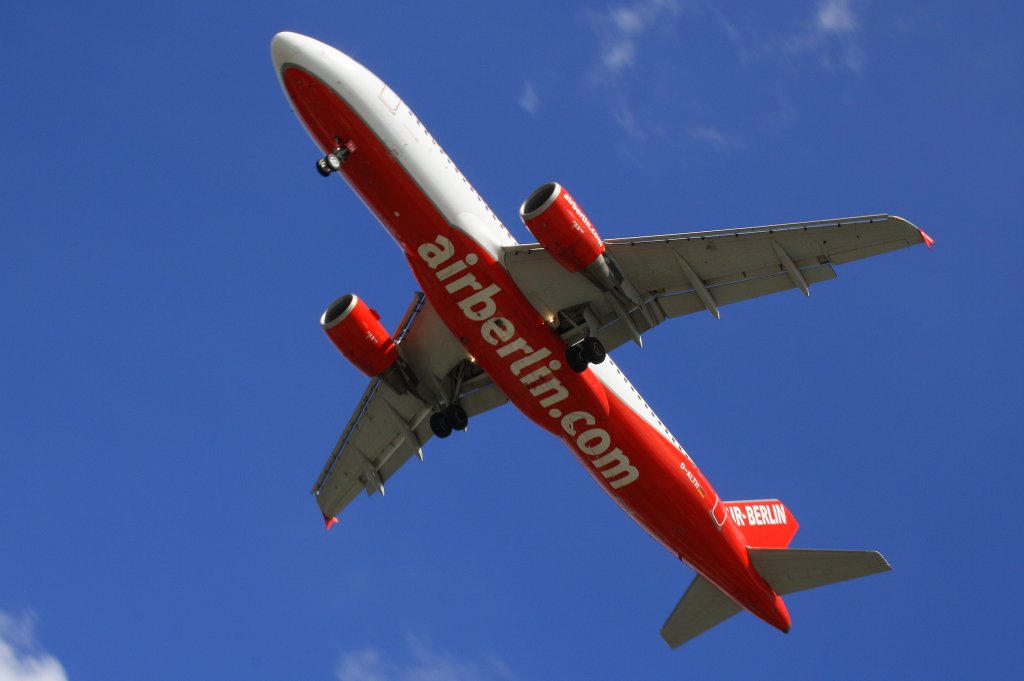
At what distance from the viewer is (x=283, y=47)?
29469 millimetres

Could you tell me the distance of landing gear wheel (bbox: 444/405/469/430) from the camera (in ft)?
113

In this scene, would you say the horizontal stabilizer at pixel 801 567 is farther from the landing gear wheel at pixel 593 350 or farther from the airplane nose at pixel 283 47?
the airplane nose at pixel 283 47

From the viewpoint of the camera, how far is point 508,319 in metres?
29.8

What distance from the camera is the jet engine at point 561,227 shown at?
93.6 feet

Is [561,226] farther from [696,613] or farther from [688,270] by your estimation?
[696,613]

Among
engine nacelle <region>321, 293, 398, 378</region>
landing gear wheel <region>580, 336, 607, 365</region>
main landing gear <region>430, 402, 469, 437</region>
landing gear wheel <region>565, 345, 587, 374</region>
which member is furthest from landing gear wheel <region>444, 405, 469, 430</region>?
landing gear wheel <region>580, 336, 607, 365</region>

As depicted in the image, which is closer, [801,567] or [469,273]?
[469,273]

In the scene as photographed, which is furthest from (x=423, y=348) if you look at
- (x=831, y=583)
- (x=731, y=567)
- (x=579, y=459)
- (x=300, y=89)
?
(x=831, y=583)

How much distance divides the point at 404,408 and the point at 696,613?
10.4 metres

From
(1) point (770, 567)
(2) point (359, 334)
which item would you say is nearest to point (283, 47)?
(2) point (359, 334)

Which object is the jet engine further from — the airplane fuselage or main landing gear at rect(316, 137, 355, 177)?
main landing gear at rect(316, 137, 355, 177)

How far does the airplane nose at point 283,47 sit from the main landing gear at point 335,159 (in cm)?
229

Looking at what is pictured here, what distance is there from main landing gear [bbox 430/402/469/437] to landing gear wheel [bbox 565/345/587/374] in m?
5.08

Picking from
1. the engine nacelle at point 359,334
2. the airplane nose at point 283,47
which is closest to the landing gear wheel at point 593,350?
the engine nacelle at point 359,334
